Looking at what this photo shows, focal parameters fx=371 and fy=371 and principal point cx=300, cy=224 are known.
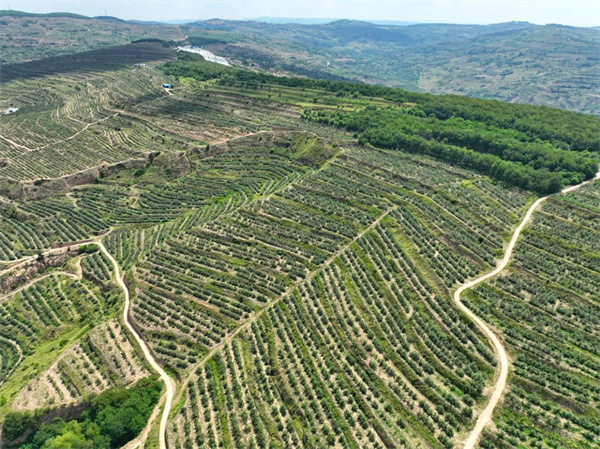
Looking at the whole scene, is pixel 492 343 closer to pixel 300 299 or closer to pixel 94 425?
pixel 300 299

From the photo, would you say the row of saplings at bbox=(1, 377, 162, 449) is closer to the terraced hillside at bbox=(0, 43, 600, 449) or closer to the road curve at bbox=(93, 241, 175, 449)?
the terraced hillside at bbox=(0, 43, 600, 449)

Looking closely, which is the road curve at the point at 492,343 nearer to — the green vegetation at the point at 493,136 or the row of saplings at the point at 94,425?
the green vegetation at the point at 493,136

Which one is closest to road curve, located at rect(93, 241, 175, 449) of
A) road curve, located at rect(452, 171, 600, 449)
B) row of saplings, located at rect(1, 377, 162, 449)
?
row of saplings, located at rect(1, 377, 162, 449)

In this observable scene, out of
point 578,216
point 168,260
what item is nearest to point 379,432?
point 168,260

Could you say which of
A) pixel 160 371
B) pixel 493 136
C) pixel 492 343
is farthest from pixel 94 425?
pixel 493 136

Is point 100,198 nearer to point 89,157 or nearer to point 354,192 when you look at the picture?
point 89,157

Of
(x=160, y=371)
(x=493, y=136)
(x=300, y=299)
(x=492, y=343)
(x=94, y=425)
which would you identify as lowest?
(x=94, y=425)
